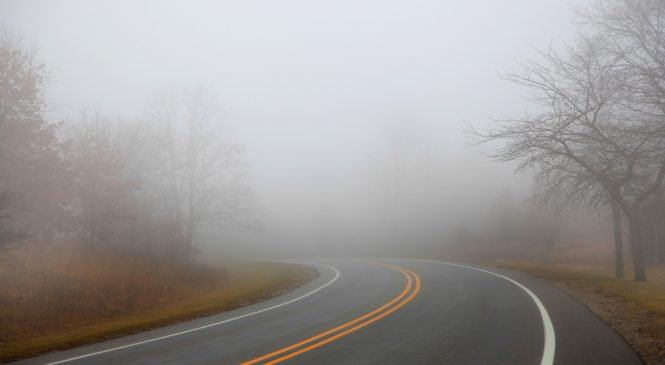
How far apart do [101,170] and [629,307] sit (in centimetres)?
2373

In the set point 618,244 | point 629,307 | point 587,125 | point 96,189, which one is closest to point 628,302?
point 629,307

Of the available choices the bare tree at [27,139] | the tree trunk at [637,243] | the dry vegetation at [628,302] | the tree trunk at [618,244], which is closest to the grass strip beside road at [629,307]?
the dry vegetation at [628,302]

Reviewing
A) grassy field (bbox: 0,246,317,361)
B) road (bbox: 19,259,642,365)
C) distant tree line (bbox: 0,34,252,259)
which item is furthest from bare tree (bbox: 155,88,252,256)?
road (bbox: 19,259,642,365)

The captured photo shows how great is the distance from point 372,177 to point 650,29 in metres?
44.8

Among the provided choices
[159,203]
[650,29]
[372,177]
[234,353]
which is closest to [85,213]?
[159,203]

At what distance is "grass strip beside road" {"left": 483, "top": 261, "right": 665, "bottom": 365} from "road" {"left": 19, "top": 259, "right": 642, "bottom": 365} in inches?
11.3

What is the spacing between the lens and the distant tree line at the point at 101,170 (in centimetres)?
1778

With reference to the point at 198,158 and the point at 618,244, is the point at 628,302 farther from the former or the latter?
the point at 198,158

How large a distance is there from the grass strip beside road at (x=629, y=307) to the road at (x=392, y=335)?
29 centimetres

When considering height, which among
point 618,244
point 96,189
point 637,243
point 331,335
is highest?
point 96,189

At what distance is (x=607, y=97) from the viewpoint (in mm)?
14852

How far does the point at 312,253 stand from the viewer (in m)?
53.3

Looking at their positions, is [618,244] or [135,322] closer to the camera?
[135,322]

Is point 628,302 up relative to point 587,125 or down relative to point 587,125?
A: down
